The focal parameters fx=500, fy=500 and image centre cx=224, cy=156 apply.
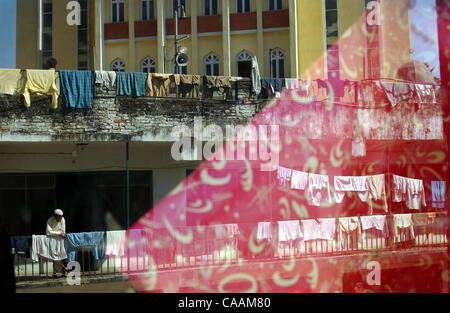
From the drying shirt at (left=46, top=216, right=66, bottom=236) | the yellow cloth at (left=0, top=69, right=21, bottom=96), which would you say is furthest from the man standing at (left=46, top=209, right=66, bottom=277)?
the yellow cloth at (left=0, top=69, right=21, bottom=96)

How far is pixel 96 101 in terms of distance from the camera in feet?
44.4

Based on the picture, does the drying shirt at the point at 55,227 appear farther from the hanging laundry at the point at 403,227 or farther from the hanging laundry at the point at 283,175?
the hanging laundry at the point at 403,227

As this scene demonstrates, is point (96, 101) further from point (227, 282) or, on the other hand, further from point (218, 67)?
point (218, 67)

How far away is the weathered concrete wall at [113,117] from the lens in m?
13.0

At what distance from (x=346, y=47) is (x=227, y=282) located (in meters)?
13.6

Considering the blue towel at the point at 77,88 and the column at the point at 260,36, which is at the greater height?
the column at the point at 260,36

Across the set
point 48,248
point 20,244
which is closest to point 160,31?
point 20,244

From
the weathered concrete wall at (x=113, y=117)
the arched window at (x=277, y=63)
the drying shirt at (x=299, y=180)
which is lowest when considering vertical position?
the drying shirt at (x=299, y=180)

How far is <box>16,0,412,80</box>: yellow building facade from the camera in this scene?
22.1 m

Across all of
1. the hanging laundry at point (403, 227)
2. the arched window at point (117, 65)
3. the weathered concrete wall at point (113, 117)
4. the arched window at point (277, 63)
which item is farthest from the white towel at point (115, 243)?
A: the arched window at point (117, 65)

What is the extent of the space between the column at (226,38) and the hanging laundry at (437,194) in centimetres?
1016

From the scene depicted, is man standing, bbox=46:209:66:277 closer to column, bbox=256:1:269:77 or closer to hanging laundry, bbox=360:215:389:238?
hanging laundry, bbox=360:215:389:238

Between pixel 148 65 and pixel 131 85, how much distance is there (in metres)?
10.2

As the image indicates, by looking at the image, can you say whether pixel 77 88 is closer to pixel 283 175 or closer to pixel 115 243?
pixel 115 243
